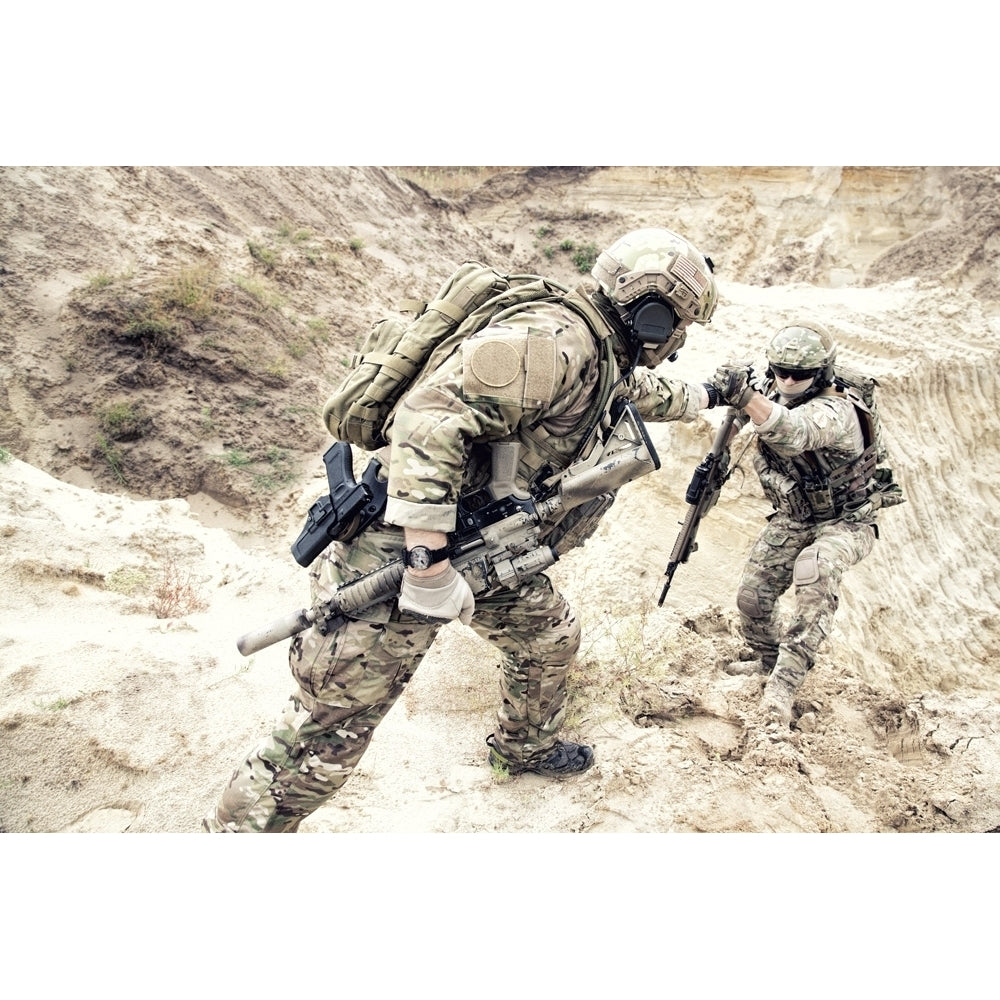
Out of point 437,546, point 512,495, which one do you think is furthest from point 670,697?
point 437,546

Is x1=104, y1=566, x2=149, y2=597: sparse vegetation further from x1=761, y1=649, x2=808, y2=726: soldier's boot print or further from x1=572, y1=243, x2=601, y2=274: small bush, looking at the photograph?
x1=572, y1=243, x2=601, y2=274: small bush

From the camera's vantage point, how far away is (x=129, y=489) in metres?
7.48

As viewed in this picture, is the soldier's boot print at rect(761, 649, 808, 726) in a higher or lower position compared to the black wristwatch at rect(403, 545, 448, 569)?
lower

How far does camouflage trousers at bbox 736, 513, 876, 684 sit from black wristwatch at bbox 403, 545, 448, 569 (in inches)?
95.8

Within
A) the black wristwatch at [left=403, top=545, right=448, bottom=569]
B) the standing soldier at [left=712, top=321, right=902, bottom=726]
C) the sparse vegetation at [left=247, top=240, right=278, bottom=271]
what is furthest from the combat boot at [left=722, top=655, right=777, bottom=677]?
the sparse vegetation at [left=247, top=240, right=278, bottom=271]

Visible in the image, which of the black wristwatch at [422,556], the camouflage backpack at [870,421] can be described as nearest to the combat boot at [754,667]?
the camouflage backpack at [870,421]

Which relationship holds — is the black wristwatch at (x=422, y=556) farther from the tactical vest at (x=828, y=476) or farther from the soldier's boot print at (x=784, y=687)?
the tactical vest at (x=828, y=476)

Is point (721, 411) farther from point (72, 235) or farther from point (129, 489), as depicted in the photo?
point (72, 235)

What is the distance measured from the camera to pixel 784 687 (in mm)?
4113

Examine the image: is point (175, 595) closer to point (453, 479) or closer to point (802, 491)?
point (453, 479)

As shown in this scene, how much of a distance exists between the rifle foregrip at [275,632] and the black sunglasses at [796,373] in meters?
2.91

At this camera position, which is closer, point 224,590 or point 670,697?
point 670,697

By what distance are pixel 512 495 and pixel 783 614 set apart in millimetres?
3307

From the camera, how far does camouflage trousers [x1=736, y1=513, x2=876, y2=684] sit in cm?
407
